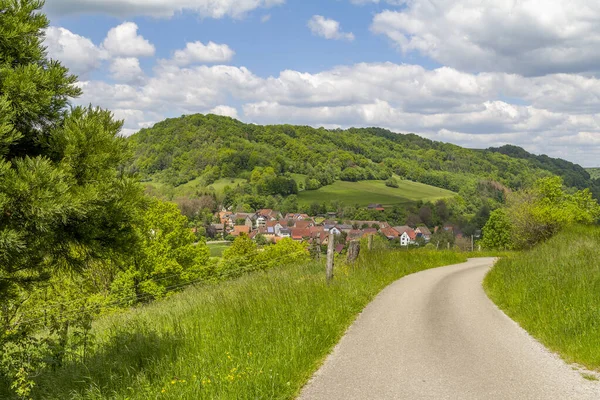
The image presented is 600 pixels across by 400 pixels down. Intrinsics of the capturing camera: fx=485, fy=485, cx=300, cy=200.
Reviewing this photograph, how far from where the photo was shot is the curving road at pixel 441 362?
20.2ft

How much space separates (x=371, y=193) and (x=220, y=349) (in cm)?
16294

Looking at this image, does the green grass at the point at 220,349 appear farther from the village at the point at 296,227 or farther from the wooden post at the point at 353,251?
the village at the point at 296,227

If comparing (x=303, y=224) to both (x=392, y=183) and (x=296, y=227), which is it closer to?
(x=296, y=227)

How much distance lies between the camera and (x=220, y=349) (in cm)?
720

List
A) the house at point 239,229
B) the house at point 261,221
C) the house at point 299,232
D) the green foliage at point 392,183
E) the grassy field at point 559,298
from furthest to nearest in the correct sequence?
1. the green foliage at point 392,183
2. the house at point 261,221
3. the house at point 239,229
4. the house at point 299,232
5. the grassy field at point 559,298

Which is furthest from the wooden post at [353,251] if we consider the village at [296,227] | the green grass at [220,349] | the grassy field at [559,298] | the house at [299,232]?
the house at [299,232]

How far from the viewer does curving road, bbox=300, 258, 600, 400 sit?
616cm

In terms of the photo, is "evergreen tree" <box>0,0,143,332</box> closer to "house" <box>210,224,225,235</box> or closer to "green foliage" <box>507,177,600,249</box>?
"green foliage" <box>507,177,600,249</box>

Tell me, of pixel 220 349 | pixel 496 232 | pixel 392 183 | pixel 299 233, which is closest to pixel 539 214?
pixel 220 349

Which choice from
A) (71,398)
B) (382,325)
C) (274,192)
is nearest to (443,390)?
(382,325)

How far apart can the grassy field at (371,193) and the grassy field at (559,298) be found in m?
142

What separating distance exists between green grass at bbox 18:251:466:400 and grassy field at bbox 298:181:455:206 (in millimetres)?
146589

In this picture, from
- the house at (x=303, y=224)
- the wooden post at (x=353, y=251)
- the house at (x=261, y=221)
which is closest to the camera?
the wooden post at (x=353, y=251)

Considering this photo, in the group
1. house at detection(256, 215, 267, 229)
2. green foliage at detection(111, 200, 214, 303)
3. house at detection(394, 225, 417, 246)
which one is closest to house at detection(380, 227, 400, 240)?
house at detection(394, 225, 417, 246)
